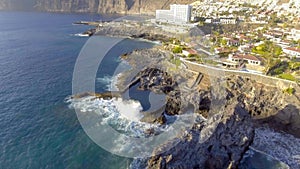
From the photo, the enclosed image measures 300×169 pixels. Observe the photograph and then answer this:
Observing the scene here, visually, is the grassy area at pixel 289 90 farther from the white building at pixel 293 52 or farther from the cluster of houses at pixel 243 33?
the white building at pixel 293 52

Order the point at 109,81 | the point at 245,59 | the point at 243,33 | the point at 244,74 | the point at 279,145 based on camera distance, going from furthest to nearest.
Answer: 1. the point at 243,33
2. the point at 109,81
3. the point at 245,59
4. the point at 244,74
5. the point at 279,145

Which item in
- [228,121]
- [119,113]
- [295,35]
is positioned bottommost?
[119,113]

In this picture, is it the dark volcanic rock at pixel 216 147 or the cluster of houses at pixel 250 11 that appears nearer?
the dark volcanic rock at pixel 216 147

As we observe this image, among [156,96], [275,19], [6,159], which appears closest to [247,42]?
[156,96]

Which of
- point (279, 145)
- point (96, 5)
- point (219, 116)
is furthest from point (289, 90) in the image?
point (96, 5)

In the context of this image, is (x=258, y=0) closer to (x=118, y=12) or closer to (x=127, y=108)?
(x=118, y=12)

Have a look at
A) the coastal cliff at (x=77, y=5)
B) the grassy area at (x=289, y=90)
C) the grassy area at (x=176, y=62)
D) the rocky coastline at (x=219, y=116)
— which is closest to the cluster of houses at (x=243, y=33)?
the grassy area at (x=176, y=62)

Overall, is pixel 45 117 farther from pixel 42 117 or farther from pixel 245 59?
pixel 245 59

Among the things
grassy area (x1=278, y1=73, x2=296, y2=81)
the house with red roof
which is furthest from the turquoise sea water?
grassy area (x1=278, y1=73, x2=296, y2=81)
